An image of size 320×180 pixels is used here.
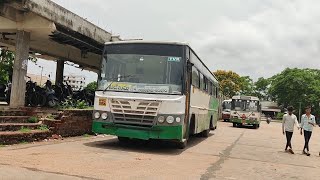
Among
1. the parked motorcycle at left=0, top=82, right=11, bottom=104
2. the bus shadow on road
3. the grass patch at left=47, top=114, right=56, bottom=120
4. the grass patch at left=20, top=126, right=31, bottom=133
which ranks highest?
the parked motorcycle at left=0, top=82, right=11, bottom=104

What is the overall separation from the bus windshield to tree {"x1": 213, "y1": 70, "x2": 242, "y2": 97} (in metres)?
65.2

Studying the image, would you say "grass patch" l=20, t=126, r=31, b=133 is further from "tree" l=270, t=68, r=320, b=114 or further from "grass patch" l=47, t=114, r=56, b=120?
"tree" l=270, t=68, r=320, b=114

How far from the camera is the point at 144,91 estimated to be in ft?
35.6

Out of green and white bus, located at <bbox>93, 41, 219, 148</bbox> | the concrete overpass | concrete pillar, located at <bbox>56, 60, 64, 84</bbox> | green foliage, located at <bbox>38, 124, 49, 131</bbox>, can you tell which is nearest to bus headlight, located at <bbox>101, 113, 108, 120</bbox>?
green and white bus, located at <bbox>93, 41, 219, 148</bbox>

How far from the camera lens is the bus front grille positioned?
10688 mm

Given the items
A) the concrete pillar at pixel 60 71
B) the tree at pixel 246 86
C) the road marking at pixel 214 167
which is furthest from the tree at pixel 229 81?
Answer: the road marking at pixel 214 167

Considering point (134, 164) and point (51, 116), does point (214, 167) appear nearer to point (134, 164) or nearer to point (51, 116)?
point (134, 164)

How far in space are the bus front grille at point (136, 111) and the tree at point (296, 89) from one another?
70971 millimetres

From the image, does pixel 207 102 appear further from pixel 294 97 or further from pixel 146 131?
pixel 294 97

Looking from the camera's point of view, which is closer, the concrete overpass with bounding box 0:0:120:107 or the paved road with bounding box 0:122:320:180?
the paved road with bounding box 0:122:320:180

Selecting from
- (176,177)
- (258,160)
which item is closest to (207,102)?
(258,160)

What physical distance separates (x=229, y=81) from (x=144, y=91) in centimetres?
6634

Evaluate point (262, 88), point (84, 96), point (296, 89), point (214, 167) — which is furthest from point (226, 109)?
point (262, 88)

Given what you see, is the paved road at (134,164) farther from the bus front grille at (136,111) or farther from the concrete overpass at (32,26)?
the concrete overpass at (32,26)
